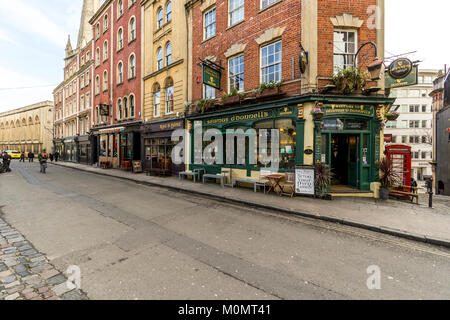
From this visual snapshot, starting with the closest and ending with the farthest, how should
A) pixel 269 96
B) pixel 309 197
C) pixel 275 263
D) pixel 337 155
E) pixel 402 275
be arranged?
pixel 402 275
pixel 275 263
pixel 309 197
pixel 269 96
pixel 337 155

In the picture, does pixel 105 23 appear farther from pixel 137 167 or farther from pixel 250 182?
pixel 250 182

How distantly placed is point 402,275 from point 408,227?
2707 mm

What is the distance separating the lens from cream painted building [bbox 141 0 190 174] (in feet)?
47.5

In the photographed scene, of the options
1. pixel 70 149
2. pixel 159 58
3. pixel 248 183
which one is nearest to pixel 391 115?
pixel 248 183

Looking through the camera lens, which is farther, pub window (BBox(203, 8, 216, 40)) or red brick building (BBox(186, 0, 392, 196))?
pub window (BBox(203, 8, 216, 40))

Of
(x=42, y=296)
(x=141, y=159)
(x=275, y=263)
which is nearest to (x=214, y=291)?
(x=275, y=263)

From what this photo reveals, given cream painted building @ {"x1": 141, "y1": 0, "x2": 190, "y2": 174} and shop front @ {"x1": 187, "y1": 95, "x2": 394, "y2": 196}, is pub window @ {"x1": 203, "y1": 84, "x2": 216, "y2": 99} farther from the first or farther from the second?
shop front @ {"x1": 187, "y1": 95, "x2": 394, "y2": 196}

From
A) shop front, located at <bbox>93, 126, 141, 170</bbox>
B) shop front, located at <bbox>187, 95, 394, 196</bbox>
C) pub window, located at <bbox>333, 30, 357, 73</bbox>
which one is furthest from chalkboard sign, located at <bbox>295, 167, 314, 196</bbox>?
shop front, located at <bbox>93, 126, 141, 170</bbox>

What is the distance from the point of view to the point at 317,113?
8266 mm

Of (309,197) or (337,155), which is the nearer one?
(309,197)

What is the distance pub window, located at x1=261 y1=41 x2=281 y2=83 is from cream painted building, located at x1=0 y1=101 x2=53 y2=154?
48.4 m

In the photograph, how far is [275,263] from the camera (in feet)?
11.6

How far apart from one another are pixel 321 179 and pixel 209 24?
1202 cm
